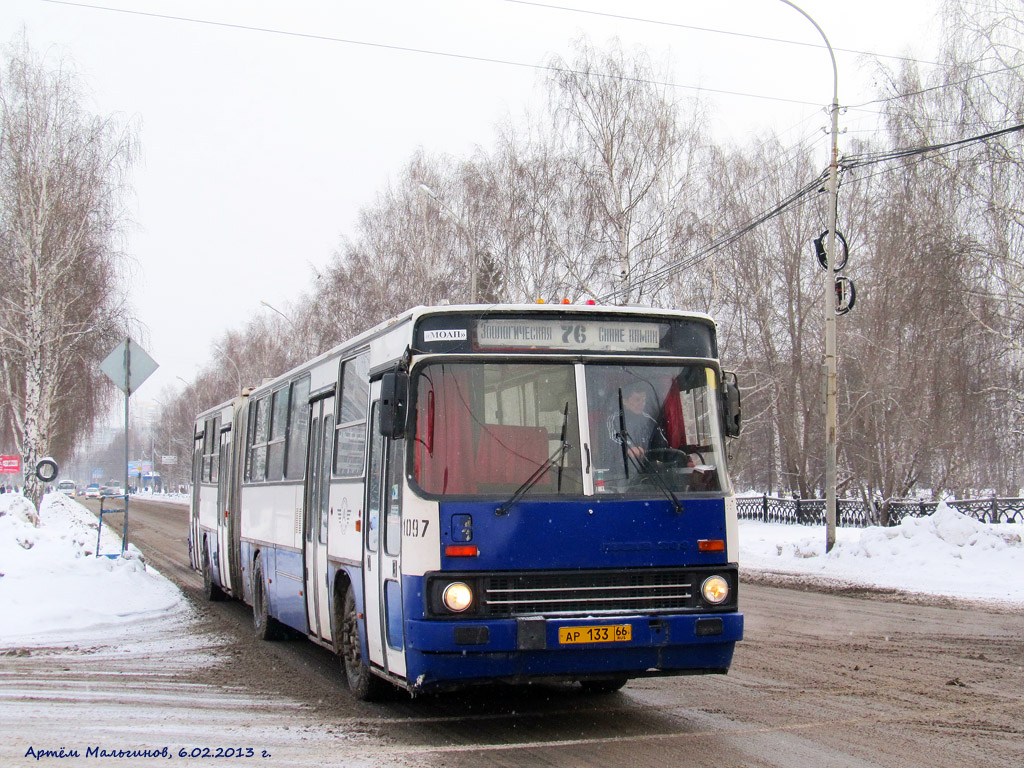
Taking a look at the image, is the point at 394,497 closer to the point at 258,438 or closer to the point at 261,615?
the point at 261,615

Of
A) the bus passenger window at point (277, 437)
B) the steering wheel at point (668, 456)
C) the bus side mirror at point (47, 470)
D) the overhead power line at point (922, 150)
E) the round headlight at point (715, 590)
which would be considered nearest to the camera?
the round headlight at point (715, 590)

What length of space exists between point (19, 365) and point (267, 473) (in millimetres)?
27265

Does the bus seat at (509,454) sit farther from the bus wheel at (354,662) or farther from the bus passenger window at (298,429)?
the bus passenger window at (298,429)

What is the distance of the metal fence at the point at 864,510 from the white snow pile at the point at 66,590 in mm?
18234

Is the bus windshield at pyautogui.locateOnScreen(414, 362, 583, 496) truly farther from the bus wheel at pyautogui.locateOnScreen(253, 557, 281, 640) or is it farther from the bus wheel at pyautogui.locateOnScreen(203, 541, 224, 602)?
the bus wheel at pyautogui.locateOnScreen(203, 541, 224, 602)

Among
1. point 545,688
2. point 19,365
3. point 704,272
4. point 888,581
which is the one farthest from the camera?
point 704,272

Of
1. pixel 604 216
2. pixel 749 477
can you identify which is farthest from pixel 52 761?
pixel 749 477

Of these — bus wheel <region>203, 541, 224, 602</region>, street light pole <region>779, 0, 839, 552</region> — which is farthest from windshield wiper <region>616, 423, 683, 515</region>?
street light pole <region>779, 0, 839, 552</region>

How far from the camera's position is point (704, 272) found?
3859 centimetres

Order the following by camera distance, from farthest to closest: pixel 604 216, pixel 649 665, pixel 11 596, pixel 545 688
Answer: pixel 604 216 < pixel 11 596 < pixel 545 688 < pixel 649 665

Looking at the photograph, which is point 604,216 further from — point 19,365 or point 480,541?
point 480,541

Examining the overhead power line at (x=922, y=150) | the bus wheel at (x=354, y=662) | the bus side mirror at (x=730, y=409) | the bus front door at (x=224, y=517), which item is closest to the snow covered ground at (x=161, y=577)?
the bus front door at (x=224, y=517)

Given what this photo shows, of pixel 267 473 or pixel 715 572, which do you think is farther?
pixel 267 473

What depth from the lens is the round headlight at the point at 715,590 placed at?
7.07m
